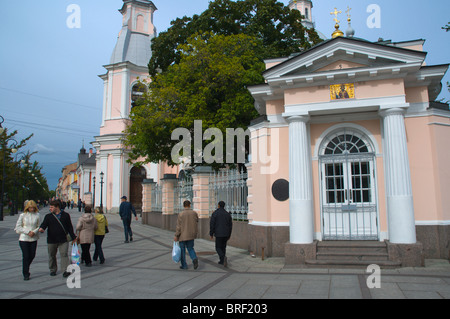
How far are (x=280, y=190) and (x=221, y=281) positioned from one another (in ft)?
12.5

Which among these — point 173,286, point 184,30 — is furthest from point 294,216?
point 184,30

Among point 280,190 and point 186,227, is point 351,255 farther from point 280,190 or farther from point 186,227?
point 186,227

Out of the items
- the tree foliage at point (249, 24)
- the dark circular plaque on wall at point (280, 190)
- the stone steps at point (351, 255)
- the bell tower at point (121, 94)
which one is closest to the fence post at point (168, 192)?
the tree foliage at point (249, 24)

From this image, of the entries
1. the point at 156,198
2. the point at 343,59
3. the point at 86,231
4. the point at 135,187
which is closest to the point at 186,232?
the point at 86,231

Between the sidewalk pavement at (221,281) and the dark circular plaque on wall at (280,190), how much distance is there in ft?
5.88

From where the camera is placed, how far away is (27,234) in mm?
7934

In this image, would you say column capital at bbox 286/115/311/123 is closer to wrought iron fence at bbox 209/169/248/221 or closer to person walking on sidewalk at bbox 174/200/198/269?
wrought iron fence at bbox 209/169/248/221

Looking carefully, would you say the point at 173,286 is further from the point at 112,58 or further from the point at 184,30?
the point at 112,58

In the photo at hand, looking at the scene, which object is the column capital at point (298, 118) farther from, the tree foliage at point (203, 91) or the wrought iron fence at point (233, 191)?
the tree foliage at point (203, 91)

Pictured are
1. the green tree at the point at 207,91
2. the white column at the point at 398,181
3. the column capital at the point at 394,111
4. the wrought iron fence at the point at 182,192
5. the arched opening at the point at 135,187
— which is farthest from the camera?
the arched opening at the point at 135,187

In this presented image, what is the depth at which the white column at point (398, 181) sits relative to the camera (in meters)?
8.91

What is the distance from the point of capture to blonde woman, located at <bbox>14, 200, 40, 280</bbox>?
788 cm
